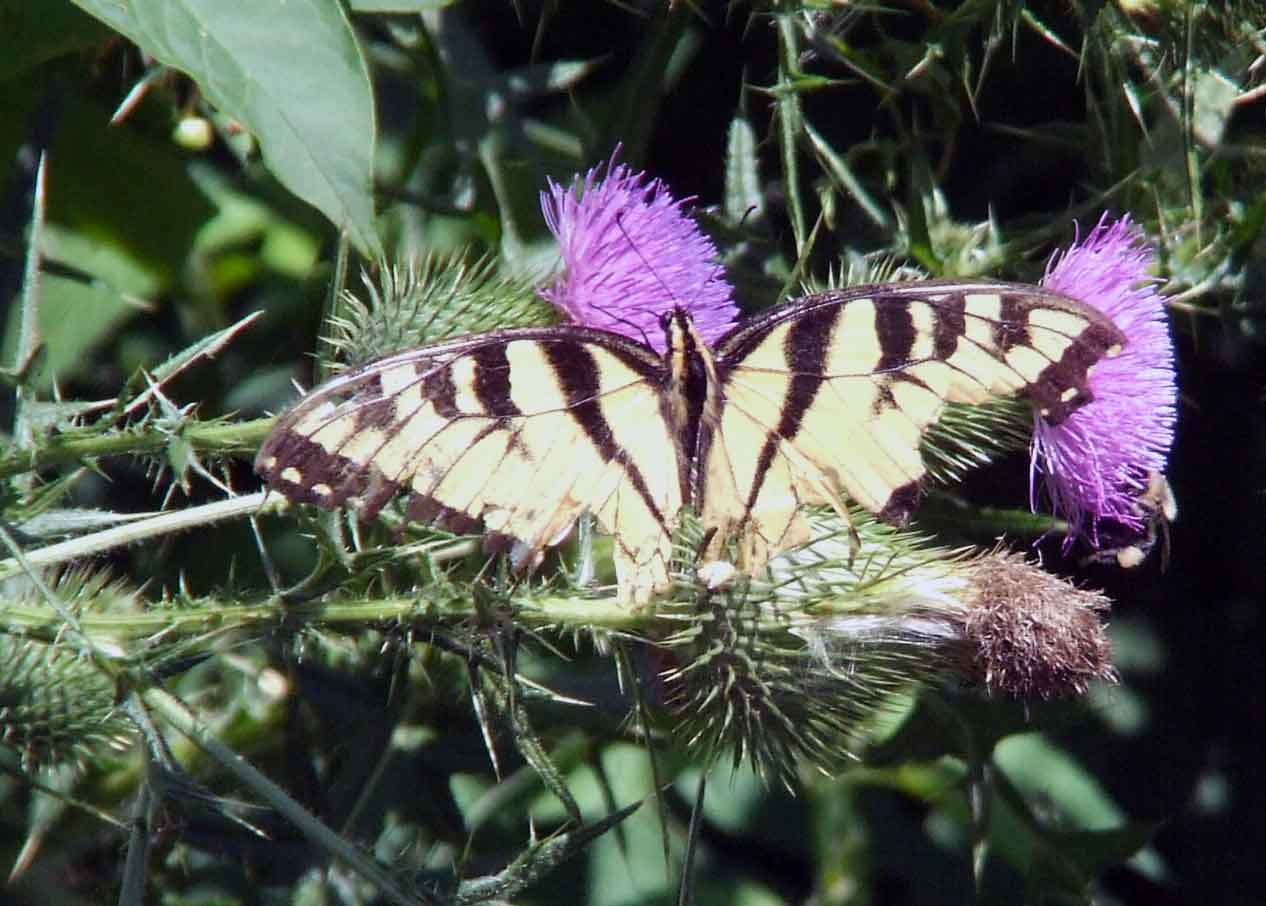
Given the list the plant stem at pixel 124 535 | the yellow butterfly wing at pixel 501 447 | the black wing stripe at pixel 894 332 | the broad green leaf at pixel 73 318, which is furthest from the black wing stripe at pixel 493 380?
the broad green leaf at pixel 73 318

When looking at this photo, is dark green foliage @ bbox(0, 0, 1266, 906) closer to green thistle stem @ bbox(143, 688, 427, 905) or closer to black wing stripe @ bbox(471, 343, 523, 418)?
green thistle stem @ bbox(143, 688, 427, 905)

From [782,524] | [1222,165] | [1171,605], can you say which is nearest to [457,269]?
[782,524]

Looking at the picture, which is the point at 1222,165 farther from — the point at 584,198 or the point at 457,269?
the point at 457,269

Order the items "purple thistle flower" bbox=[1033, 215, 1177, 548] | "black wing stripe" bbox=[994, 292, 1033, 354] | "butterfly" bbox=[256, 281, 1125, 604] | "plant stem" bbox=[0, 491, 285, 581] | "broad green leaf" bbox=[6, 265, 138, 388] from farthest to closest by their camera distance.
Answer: "broad green leaf" bbox=[6, 265, 138, 388] → "purple thistle flower" bbox=[1033, 215, 1177, 548] → "black wing stripe" bbox=[994, 292, 1033, 354] → "butterfly" bbox=[256, 281, 1125, 604] → "plant stem" bbox=[0, 491, 285, 581]

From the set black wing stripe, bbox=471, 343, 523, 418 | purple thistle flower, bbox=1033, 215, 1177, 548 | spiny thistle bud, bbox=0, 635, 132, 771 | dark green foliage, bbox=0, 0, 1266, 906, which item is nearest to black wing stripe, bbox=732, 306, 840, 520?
dark green foliage, bbox=0, 0, 1266, 906

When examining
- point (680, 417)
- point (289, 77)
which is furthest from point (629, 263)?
point (289, 77)

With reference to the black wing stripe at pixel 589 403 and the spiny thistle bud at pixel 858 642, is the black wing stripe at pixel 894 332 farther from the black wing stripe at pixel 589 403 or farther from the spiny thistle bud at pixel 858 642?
the black wing stripe at pixel 589 403
